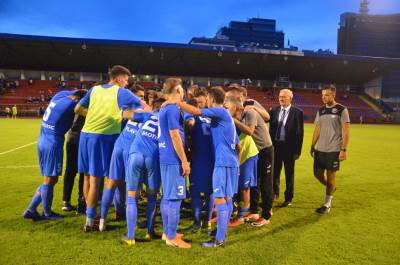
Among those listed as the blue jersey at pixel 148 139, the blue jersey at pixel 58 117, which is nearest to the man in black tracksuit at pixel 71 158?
the blue jersey at pixel 58 117

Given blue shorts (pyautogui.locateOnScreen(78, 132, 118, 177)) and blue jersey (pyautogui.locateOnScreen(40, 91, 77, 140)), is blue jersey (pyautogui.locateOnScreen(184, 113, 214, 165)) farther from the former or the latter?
blue jersey (pyautogui.locateOnScreen(40, 91, 77, 140))

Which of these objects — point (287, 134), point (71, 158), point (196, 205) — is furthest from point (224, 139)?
point (71, 158)

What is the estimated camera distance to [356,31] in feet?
489

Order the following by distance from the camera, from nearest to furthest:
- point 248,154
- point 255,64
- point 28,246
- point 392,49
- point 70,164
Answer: point 28,246 → point 248,154 → point 70,164 → point 255,64 → point 392,49

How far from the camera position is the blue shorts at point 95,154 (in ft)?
16.2

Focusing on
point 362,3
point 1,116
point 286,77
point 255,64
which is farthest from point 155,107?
point 362,3

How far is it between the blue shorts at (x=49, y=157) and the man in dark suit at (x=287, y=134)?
13.3 ft

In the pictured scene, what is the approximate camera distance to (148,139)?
452 centimetres

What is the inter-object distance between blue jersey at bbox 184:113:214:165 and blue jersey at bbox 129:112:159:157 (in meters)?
0.57

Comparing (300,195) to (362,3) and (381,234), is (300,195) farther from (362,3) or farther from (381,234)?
(362,3)

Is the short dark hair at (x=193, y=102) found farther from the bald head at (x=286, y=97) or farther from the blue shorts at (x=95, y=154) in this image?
the bald head at (x=286, y=97)

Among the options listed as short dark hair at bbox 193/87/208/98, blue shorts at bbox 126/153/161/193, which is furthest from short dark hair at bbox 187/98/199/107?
blue shorts at bbox 126/153/161/193

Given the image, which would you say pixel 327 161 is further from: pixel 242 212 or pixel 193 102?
pixel 193 102

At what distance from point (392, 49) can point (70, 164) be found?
16873 centimetres
